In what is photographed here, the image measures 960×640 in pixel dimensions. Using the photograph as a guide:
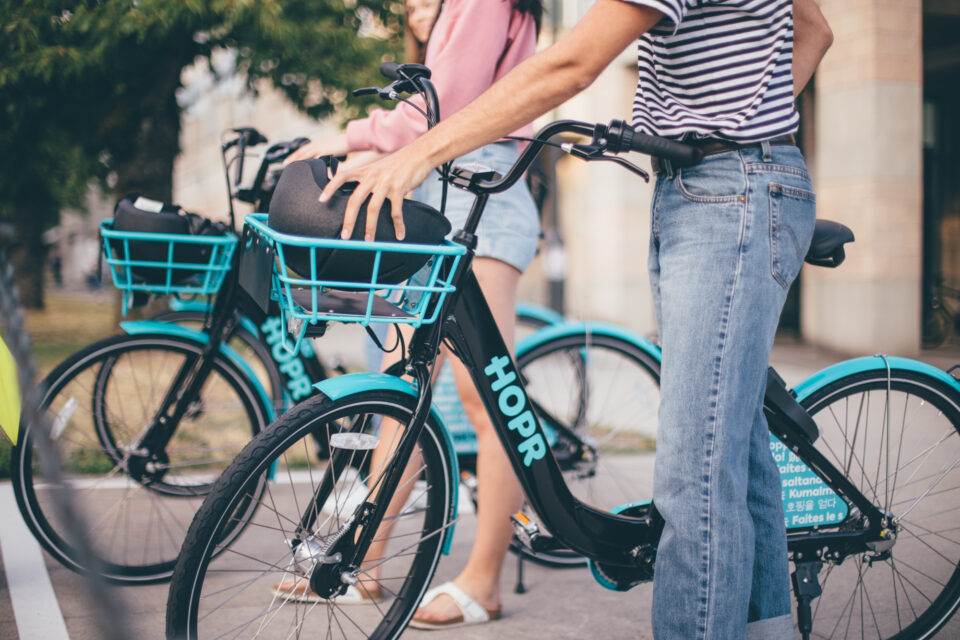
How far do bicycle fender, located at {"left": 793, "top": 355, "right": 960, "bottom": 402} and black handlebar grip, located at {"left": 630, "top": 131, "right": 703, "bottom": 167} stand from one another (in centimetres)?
91

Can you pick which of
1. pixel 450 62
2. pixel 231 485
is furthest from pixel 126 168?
pixel 231 485

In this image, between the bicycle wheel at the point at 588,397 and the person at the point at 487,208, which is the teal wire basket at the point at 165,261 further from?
the bicycle wheel at the point at 588,397

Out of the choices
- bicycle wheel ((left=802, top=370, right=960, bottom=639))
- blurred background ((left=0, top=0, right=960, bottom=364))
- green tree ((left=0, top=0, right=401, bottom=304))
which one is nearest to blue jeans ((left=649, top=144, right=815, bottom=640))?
bicycle wheel ((left=802, top=370, right=960, bottom=639))

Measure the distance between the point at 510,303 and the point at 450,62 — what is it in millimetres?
741

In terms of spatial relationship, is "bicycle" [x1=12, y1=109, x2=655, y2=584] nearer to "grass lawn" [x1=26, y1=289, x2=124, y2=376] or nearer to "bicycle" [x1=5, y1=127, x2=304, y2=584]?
"bicycle" [x1=5, y1=127, x2=304, y2=584]

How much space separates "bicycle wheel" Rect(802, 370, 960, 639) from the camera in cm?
238

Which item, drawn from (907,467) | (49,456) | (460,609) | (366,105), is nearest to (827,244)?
(907,467)

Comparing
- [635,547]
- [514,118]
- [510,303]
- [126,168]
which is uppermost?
[126,168]

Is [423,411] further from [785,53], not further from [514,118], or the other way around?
[785,53]

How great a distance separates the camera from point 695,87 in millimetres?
1785

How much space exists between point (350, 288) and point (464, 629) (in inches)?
55.8

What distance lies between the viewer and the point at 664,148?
1763 mm

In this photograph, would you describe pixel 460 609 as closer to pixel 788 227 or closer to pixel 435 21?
pixel 788 227

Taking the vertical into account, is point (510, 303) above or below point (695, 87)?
below
